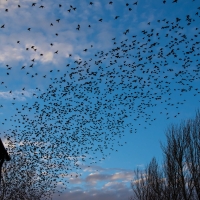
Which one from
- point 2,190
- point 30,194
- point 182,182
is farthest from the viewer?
point 30,194

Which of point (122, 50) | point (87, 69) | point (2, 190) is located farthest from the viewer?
point (2, 190)

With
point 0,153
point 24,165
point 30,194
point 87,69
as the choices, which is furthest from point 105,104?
point 30,194

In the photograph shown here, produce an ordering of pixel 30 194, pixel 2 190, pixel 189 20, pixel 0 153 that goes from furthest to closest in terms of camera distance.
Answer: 1. pixel 30 194
2. pixel 2 190
3. pixel 189 20
4. pixel 0 153

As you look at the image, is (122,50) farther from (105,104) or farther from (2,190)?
(2,190)

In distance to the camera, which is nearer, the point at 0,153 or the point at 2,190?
the point at 0,153

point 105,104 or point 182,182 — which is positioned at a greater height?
point 105,104

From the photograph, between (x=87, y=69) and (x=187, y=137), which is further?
(x=187, y=137)

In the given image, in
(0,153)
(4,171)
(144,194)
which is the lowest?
(0,153)

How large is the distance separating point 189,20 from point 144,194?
26.5m

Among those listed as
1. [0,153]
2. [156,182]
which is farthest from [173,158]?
[0,153]

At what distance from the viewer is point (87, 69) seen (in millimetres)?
19391

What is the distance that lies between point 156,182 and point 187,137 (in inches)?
380

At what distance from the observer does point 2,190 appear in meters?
34.4

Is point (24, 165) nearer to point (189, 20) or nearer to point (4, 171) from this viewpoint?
point (4, 171)
